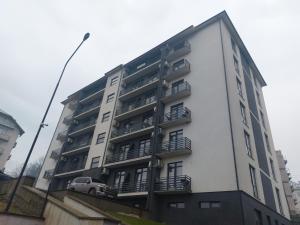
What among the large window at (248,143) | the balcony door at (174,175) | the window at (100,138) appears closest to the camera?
the balcony door at (174,175)

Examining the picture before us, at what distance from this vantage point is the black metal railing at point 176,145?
69.9 feet

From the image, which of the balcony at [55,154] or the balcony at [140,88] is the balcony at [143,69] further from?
the balcony at [55,154]

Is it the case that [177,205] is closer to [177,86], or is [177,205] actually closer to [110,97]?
[177,86]

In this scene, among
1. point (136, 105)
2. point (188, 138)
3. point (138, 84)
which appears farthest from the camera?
point (138, 84)

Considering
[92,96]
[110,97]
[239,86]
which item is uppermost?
[92,96]

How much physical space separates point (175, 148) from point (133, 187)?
6372 mm

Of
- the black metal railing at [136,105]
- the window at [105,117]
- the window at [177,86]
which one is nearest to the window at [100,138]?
the window at [105,117]

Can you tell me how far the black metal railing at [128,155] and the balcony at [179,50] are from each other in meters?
12.2

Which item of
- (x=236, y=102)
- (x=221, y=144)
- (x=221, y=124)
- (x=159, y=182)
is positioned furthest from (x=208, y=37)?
(x=159, y=182)

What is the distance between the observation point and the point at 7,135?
52719 millimetres

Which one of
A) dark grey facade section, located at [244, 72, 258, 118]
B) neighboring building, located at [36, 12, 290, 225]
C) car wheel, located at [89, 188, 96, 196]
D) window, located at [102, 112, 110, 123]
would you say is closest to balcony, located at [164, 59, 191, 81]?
neighboring building, located at [36, 12, 290, 225]

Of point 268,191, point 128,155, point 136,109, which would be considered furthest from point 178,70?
point 268,191

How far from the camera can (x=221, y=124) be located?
20500mm

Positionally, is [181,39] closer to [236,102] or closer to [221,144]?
[236,102]
